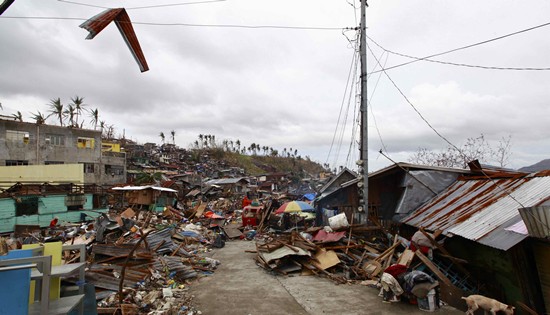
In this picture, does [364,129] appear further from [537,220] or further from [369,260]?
[537,220]

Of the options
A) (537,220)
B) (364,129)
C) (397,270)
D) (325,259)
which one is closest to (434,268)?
(397,270)

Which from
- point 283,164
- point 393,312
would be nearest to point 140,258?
point 393,312

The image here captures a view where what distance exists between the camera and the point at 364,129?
44.3ft

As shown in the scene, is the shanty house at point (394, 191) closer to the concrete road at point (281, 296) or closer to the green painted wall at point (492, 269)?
the green painted wall at point (492, 269)

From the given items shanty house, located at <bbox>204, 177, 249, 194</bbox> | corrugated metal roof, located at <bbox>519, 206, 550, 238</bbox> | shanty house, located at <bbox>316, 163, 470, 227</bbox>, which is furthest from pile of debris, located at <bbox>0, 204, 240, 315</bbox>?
shanty house, located at <bbox>204, 177, 249, 194</bbox>

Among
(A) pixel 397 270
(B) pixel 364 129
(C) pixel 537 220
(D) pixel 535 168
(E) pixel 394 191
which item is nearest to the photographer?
(C) pixel 537 220

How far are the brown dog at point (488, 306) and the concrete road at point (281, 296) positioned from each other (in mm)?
1104

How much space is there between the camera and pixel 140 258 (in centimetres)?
1012

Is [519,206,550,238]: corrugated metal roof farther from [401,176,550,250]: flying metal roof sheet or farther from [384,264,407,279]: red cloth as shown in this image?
[384,264,407,279]: red cloth

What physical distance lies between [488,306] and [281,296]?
16.0ft

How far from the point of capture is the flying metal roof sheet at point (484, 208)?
23.3 feet

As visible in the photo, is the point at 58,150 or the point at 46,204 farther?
the point at 58,150

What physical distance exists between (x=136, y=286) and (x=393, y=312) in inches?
272

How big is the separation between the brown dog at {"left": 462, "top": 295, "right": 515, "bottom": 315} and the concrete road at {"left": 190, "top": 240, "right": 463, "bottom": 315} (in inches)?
43.5
